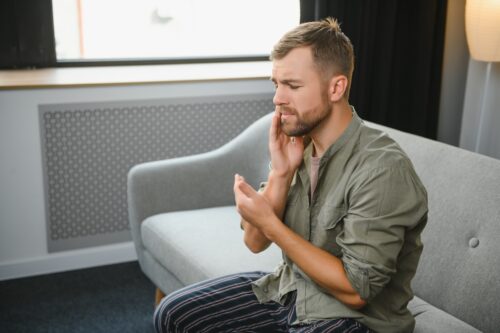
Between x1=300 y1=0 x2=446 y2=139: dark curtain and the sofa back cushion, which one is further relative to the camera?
x1=300 y1=0 x2=446 y2=139: dark curtain

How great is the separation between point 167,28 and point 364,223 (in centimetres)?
247

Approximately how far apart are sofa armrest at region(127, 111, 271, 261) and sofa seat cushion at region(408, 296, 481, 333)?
1069 millimetres

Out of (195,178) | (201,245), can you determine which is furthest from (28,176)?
(201,245)

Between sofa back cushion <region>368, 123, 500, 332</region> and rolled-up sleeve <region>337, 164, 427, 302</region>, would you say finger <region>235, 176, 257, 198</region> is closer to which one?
rolled-up sleeve <region>337, 164, 427, 302</region>

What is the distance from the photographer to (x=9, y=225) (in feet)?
9.96

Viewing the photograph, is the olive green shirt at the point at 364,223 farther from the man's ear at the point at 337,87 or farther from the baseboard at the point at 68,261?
the baseboard at the point at 68,261

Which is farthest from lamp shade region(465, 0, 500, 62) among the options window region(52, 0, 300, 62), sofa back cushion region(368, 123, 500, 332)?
sofa back cushion region(368, 123, 500, 332)

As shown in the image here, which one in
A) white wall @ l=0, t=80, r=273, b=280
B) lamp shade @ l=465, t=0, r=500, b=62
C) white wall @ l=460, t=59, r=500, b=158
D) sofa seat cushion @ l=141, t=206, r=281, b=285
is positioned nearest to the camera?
sofa seat cushion @ l=141, t=206, r=281, b=285

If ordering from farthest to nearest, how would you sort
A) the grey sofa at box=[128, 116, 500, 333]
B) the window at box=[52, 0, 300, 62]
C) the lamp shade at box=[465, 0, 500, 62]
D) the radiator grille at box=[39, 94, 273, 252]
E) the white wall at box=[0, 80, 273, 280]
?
the window at box=[52, 0, 300, 62] < the lamp shade at box=[465, 0, 500, 62] < the radiator grille at box=[39, 94, 273, 252] < the white wall at box=[0, 80, 273, 280] < the grey sofa at box=[128, 116, 500, 333]

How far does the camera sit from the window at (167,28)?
3439 mm

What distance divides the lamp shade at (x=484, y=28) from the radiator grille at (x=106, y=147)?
1.22 meters

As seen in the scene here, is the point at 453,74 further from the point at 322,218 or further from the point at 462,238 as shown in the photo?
the point at 322,218

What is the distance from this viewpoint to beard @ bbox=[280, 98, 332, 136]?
163 centimetres

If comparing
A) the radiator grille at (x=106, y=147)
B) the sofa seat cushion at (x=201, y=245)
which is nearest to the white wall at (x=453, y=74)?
the radiator grille at (x=106, y=147)
